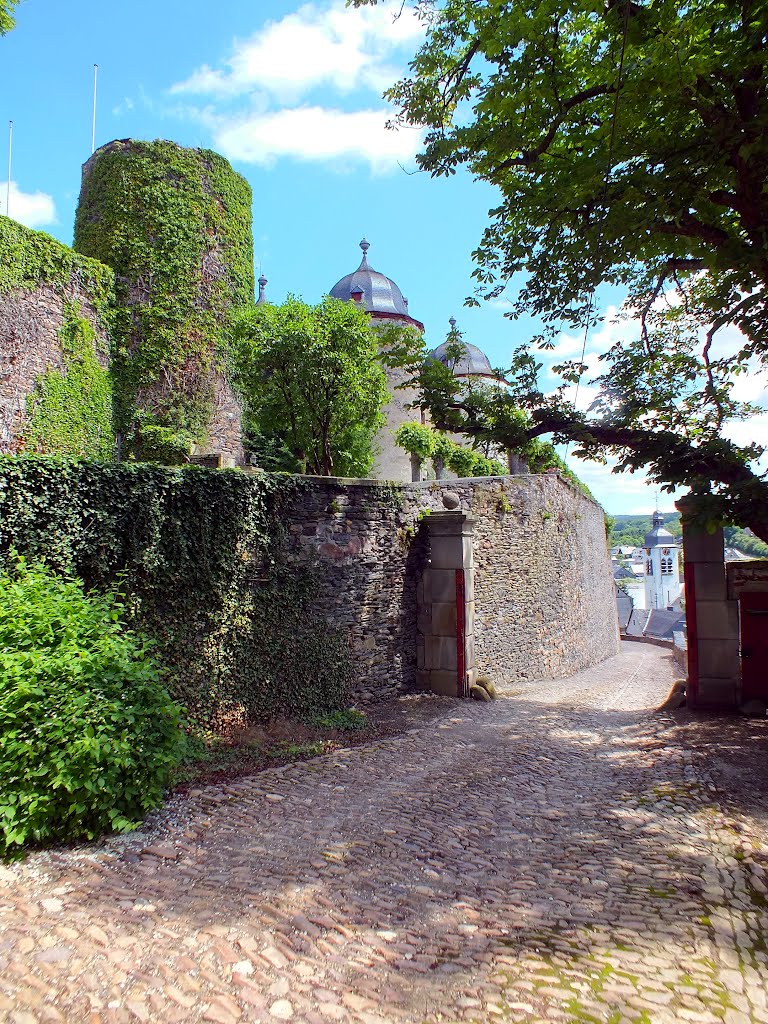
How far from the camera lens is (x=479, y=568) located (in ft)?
42.2

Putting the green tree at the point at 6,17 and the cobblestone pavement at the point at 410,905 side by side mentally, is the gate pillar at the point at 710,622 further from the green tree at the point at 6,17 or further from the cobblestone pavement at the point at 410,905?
the green tree at the point at 6,17

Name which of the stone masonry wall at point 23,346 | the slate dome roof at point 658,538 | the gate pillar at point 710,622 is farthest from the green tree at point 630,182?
the slate dome roof at point 658,538

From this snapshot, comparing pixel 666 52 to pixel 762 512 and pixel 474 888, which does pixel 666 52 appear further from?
pixel 474 888

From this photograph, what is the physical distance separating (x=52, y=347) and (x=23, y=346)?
27.6 inches

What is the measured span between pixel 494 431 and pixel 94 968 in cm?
659

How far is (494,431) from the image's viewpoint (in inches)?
324

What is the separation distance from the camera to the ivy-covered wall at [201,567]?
5.85 m

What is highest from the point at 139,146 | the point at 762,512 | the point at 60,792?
the point at 139,146

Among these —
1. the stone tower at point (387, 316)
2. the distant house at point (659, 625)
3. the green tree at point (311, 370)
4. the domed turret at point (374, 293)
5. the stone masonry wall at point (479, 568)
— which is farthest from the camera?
the distant house at point (659, 625)

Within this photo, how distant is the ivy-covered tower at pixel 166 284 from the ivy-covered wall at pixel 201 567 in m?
9.97

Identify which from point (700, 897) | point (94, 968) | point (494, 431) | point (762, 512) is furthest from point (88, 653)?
point (762, 512)

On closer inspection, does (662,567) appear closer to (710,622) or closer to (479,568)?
(479,568)

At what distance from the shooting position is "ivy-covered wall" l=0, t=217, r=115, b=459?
47.8ft

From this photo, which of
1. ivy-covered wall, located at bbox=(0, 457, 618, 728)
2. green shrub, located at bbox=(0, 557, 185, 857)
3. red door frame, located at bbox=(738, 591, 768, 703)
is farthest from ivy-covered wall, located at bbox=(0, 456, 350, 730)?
red door frame, located at bbox=(738, 591, 768, 703)
